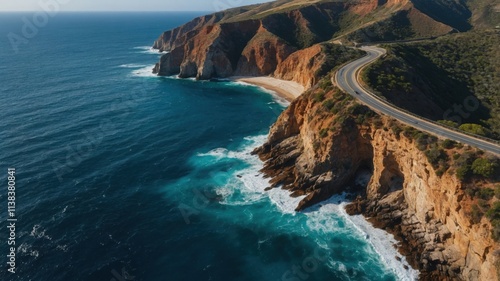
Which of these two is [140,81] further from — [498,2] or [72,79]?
[498,2]

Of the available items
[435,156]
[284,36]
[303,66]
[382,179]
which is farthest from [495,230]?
[284,36]

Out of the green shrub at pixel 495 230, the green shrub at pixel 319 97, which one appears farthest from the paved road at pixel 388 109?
the green shrub at pixel 495 230

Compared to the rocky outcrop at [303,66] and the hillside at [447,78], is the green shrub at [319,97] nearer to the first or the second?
the hillside at [447,78]

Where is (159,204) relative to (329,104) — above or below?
below

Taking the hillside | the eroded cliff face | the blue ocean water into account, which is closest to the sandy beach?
the blue ocean water

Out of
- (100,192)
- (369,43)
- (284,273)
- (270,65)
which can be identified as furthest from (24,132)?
(369,43)

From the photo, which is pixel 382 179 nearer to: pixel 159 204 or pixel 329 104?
pixel 329 104
